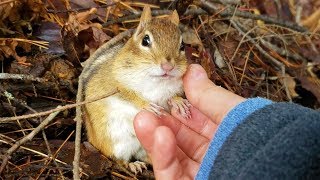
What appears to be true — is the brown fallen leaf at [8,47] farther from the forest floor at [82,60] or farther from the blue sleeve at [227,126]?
the blue sleeve at [227,126]

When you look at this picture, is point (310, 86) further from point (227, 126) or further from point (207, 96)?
point (227, 126)

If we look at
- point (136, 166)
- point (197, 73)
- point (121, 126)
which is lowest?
point (136, 166)

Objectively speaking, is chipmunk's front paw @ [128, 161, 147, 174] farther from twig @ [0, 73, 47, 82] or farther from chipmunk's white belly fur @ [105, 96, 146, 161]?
twig @ [0, 73, 47, 82]

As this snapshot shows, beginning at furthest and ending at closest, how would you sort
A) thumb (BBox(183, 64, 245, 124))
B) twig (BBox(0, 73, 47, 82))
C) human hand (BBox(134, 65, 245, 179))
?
twig (BBox(0, 73, 47, 82))
thumb (BBox(183, 64, 245, 124))
human hand (BBox(134, 65, 245, 179))

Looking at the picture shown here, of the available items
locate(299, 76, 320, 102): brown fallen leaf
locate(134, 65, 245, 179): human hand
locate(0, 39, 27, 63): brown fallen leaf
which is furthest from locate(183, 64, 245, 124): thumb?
locate(299, 76, 320, 102): brown fallen leaf

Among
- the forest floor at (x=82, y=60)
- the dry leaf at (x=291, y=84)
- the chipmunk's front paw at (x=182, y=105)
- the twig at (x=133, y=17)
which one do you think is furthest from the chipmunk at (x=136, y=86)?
the dry leaf at (x=291, y=84)

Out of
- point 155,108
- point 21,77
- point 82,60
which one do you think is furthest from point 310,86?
point 21,77
